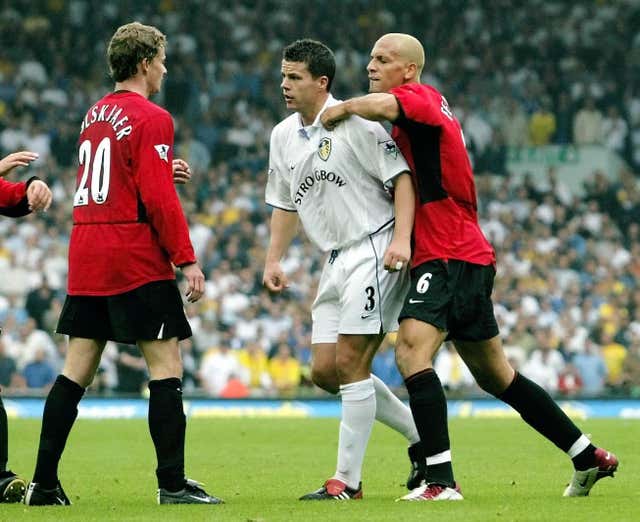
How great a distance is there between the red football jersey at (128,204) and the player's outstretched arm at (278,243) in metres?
0.83

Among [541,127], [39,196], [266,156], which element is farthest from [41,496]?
[541,127]

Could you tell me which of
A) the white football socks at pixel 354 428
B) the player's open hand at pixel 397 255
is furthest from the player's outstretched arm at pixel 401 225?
the white football socks at pixel 354 428

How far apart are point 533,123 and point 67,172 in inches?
378

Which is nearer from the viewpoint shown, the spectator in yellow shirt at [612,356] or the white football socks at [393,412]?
the white football socks at [393,412]

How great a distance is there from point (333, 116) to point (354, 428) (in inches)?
66.1

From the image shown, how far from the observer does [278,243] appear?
8312 millimetres

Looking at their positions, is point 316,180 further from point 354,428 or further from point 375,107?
point 354,428

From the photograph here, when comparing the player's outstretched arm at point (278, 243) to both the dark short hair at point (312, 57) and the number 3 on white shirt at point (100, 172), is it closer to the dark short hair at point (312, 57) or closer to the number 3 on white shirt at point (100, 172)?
the dark short hair at point (312, 57)

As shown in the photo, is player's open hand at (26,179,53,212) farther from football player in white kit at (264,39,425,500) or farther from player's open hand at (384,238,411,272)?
player's open hand at (384,238,411,272)

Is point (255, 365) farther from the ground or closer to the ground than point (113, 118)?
closer to the ground

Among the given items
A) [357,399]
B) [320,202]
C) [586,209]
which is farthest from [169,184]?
[586,209]

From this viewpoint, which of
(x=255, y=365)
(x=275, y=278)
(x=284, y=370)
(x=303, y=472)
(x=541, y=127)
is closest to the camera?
(x=275, y=278)

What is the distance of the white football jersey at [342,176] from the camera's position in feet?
25.3

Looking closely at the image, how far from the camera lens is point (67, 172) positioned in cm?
2502
